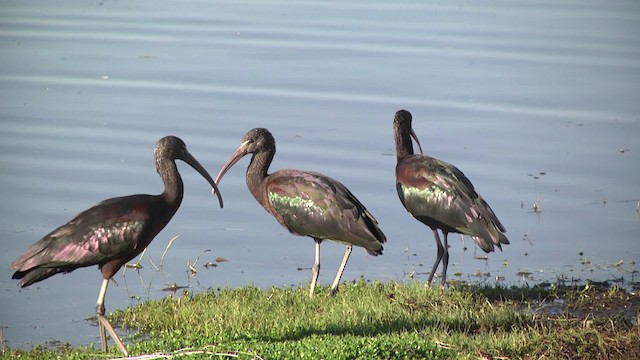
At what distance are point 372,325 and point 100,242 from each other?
6.91ft

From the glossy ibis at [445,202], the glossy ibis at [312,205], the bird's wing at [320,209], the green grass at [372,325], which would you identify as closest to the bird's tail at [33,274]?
the green grass at [372,325]

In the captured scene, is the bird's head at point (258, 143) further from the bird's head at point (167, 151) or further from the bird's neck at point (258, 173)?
the bird's head at point (167, 151)

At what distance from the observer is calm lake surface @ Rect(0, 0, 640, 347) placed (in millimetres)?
12812

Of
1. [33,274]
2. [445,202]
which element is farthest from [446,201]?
[33,274]

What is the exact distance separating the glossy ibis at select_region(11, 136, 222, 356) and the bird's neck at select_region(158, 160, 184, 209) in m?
0.17

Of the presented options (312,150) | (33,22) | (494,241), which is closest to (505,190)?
(312,150)

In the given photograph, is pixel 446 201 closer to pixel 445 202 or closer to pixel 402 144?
pixel 445 202

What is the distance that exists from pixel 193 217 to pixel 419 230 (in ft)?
7.51

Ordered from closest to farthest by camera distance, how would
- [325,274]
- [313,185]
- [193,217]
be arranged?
[313,185], [325,274], [193,217]

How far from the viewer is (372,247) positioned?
1110 cm

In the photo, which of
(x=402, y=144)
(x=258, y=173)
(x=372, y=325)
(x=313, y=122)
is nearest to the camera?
(x=372, y=325)

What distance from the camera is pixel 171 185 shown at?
34.0 feet

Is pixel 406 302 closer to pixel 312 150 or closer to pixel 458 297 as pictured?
pixel 458 297

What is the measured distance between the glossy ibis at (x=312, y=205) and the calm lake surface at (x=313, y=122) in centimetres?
82
